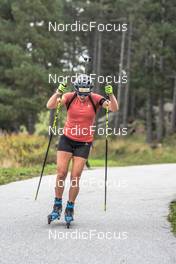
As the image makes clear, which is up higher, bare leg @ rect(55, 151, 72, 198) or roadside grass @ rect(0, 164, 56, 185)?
bare leg @ rect(55, 151, 72, 198)

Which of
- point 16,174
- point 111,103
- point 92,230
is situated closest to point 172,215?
point 92,230

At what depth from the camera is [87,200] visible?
36.9 feet

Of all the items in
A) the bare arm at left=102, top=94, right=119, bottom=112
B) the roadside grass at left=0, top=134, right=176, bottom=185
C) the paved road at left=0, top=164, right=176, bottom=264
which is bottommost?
the paved road at left=0, top=164, right=176, bottom=264

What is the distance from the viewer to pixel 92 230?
8.04 meters

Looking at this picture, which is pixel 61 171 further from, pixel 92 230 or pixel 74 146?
pixel 92 230

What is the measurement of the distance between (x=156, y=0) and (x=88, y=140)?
3073 centimetres

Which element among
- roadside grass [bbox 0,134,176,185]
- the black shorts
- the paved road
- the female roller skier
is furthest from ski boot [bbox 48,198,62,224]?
roadside grass [bbox 0,134,176,185]

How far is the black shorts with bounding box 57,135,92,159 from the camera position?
338 inches

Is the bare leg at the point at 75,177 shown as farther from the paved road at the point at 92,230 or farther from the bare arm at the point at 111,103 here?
the bare arm at the point at 111,103

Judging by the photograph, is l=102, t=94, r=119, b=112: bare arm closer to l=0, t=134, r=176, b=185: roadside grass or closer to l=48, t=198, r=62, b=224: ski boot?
l=48, t=198, r=62, b=224: ski boot

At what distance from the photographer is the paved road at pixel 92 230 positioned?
21.5 ft

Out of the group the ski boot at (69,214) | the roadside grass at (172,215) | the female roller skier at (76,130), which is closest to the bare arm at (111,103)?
the female roller skier at (76,130)

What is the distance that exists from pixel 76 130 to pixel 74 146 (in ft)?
0.87

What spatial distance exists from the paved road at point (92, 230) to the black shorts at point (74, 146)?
3.44 ft
